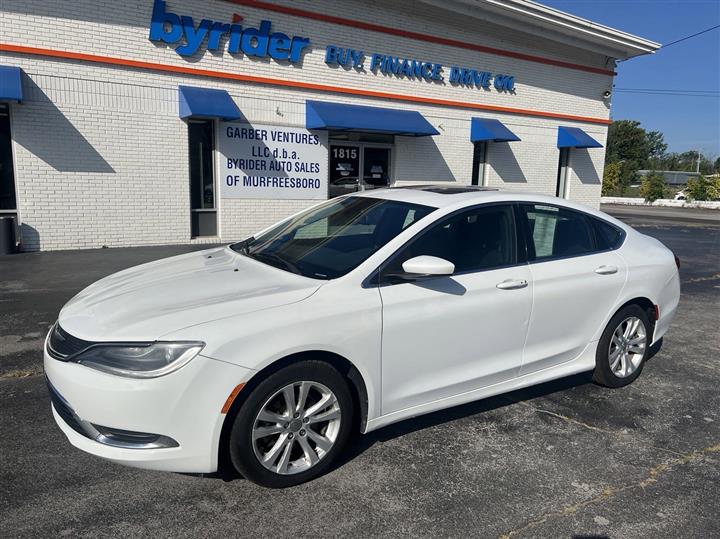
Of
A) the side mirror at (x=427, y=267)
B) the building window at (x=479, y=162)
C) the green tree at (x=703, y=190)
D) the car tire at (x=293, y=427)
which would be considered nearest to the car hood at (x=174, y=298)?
the car tire at (x=293, y=427)

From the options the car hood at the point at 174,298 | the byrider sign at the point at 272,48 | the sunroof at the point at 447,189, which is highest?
the byrider sign at the point at 272,48

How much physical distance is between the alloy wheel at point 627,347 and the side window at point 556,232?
73 centimetres

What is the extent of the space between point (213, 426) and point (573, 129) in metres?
17.4

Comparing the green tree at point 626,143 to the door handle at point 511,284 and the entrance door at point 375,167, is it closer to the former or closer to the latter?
the entrance door at point 375,167

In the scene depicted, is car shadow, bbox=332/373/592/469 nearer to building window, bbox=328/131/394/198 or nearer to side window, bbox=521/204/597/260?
side window, bbox=521/204/597/260

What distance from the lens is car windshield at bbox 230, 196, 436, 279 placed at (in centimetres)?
339

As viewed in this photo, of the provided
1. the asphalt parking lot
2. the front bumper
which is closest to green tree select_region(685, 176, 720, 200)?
the asphalt parking lot

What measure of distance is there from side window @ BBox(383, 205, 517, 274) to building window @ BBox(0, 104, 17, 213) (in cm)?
971

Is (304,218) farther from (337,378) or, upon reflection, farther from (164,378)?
(164,378)

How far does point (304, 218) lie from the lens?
444 cm

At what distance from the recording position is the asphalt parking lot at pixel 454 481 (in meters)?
2.68

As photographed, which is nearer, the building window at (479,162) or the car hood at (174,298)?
the car hood at (174,298)

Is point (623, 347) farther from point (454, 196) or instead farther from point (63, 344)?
point (63, 344)

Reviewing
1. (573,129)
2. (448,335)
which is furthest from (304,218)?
(573,129)
